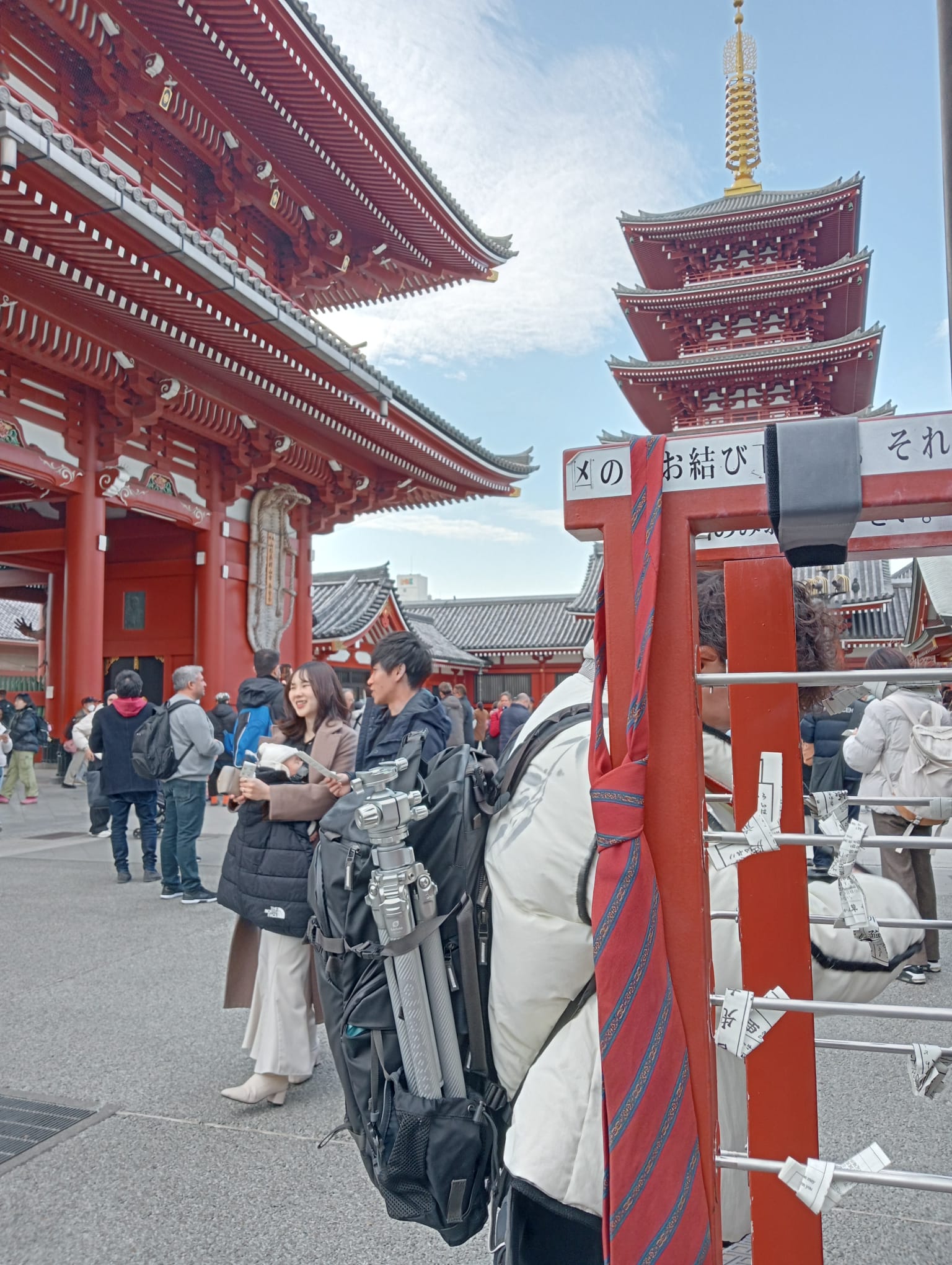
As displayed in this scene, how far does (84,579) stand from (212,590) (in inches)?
77.4

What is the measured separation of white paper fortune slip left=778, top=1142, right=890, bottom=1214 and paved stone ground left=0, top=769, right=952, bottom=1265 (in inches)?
58.7

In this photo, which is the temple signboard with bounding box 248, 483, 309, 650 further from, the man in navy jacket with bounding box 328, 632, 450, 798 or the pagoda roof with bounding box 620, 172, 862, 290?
the pagoda roof with bounding box 620, 172, 862, 290

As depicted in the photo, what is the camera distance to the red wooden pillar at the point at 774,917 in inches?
40.5

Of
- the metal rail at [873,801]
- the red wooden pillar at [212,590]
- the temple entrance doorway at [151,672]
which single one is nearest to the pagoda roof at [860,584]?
the red wooden pillar at [212,590]

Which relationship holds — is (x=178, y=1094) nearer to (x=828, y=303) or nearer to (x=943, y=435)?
(x=943, y=435)

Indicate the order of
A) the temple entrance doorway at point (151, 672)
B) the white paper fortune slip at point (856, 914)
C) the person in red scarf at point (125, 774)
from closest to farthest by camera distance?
the white paper fortune slip at point (856, 914) → the person in red scarf at point (125, 774) → the temple entrance doorway at point (151, 672)

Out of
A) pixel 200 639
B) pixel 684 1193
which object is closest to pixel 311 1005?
pixel 684 1193

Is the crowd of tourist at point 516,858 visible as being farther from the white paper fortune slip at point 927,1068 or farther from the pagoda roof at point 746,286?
the pagoda roof at point 746,286

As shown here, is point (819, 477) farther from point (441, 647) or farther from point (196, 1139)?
point (441, 647)

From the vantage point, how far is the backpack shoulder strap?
1.16 m

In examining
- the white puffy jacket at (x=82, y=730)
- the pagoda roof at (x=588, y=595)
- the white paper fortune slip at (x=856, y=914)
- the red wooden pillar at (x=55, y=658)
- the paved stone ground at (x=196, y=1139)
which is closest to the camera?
the white paper fortune slip at (x=856, y=914)

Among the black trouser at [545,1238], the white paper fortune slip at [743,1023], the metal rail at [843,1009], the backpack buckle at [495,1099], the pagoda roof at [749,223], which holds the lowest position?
the black trouser at [545,1238]

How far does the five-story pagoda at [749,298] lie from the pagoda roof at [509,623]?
33.5 feet

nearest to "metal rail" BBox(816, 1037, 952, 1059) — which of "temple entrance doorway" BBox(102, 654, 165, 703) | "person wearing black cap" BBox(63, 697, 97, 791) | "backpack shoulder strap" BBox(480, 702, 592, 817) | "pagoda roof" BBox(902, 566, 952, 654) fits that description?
"backpack shoulder strap" BBox(480, 702, 592, 817)
